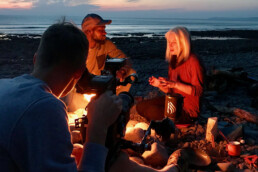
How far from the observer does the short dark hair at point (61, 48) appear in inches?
51.6

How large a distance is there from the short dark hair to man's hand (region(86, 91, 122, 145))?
24 centimetres

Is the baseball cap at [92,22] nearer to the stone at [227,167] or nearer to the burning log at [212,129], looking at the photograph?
the burning log at [212,129]

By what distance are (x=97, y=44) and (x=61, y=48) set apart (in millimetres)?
3154

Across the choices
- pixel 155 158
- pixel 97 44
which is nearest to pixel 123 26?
pixel 97 44

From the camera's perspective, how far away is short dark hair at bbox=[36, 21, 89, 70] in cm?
131

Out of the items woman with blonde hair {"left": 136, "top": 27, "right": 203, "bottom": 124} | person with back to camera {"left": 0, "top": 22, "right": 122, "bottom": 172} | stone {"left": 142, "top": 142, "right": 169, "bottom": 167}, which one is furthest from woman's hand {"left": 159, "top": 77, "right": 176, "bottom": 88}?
person with back to camera {"left": 0, "top": 22, "right": 122, "bottom": 172}

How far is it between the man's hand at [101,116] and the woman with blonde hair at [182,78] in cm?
241

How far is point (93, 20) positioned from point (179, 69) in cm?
161

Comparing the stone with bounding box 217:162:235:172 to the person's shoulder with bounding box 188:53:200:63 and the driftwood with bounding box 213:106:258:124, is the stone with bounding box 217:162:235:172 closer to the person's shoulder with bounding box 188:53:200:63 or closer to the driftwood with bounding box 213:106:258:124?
the person's shoulder with bounding box 188:53:200:63

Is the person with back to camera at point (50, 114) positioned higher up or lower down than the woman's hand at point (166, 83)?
higher up

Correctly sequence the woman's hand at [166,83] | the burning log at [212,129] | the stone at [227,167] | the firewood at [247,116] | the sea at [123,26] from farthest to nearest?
the sea at [123,26]
the firewood at [247,116]
the woman's hand at [166,83]
the burning log at [212,129]
the stone at [227,167]

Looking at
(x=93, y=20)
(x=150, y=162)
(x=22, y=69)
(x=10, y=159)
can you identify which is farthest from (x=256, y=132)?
(x=22, y=69)

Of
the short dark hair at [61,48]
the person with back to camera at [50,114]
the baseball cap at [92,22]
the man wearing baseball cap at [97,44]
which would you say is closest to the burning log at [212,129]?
the man wearing baseball cap at [97,44]

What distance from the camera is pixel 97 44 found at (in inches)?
174
